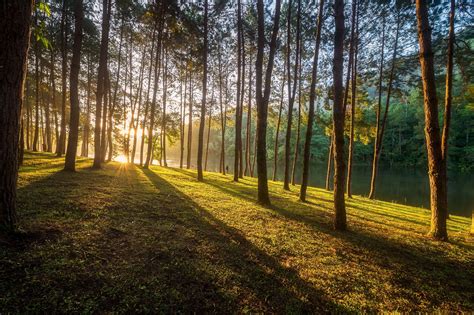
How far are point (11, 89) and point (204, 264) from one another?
3.90 m

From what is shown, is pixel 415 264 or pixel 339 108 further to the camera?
pixel 339 108

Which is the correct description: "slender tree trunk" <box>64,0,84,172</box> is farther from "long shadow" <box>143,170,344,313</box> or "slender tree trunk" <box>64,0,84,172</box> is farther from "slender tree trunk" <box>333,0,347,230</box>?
"slender tree trunk" <box>333,0,347,230</box>

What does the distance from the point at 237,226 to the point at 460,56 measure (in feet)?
46.8

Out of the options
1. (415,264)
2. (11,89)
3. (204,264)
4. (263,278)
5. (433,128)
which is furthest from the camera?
(433,128)

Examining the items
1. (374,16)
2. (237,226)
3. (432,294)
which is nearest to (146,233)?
(237,226)

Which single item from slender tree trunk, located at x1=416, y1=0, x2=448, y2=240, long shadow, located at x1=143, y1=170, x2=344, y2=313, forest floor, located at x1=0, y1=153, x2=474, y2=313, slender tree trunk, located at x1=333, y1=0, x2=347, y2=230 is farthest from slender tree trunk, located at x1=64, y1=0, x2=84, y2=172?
slender tree trunk, located at x1=416, y1=0, x2=448, y2=240

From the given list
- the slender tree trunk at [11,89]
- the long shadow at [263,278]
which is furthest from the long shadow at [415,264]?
the slender tree trunk at [11,89]

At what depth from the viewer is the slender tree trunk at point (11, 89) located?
3096mm

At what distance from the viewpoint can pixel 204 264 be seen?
11.4 ft

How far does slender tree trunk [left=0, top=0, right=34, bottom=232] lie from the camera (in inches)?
122

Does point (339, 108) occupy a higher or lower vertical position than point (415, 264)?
higher

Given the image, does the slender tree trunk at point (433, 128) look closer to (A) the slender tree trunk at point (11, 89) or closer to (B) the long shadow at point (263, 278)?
(B) the long shadow at point (263, 278)

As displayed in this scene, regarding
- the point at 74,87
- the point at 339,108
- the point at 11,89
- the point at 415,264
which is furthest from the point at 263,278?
the point at 74,87

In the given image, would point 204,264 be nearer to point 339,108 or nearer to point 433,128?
point 339,108
